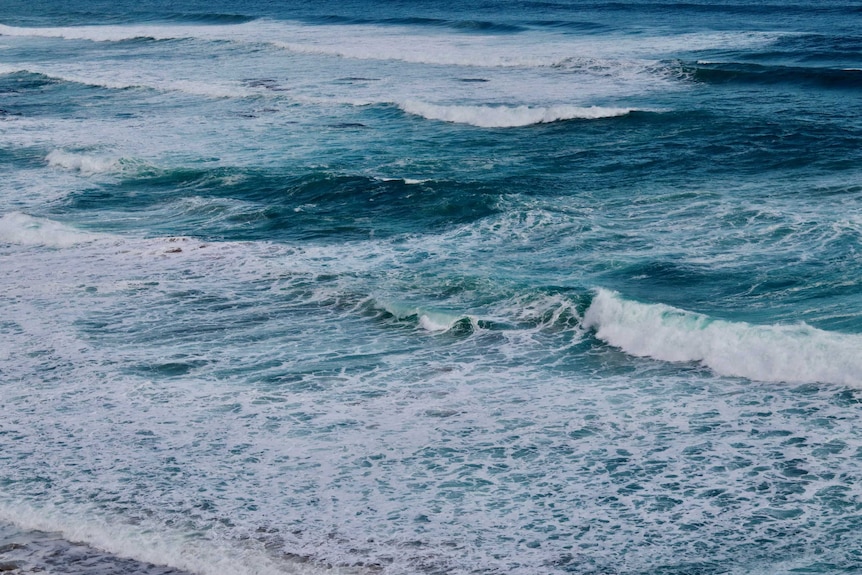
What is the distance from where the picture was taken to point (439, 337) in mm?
14500

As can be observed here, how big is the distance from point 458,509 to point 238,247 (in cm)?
961

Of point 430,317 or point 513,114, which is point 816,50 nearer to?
point 513,114

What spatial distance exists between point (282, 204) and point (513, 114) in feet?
31.5

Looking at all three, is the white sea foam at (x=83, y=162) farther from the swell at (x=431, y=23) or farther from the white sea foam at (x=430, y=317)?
the swell at (x=431, y=23)

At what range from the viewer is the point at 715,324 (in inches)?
539

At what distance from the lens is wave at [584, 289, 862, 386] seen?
499 inches

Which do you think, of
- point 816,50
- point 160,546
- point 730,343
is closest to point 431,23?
point 816,50

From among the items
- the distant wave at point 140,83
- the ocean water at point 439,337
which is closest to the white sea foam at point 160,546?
the ocean water at point 439,337

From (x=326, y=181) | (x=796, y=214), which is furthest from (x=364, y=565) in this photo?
(x=326, y=181)

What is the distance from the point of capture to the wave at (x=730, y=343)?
499 inches

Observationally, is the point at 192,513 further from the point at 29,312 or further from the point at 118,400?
the point at 29,312

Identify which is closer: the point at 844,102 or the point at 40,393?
the point at 40,393

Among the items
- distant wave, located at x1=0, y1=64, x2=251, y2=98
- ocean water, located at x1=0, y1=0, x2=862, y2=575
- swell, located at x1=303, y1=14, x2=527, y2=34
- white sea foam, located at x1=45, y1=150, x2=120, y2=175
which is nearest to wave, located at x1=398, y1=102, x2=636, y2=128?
ocean water, located at x1=0, y1=0, x2=862, y2=575

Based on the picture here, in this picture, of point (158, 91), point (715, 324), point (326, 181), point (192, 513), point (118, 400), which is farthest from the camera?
point (158, 91)
